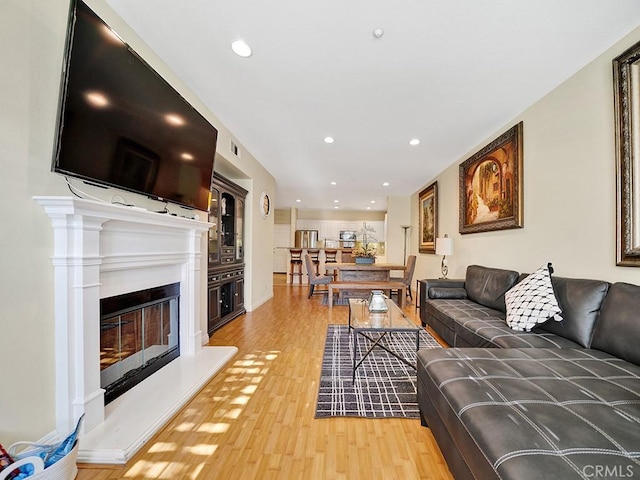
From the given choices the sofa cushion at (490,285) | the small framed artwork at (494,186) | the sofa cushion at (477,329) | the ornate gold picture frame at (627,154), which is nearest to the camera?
the ornate gold picture frame at (627,154)

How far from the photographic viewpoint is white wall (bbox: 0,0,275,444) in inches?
47.2

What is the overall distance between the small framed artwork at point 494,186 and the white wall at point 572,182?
0.11 m

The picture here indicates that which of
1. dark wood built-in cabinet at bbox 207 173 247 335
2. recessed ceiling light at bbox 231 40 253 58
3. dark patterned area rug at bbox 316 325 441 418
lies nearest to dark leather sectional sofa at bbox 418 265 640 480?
dark patterned area rug at bbox 316 325 441 418

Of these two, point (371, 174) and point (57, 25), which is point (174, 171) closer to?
point (57, 25)

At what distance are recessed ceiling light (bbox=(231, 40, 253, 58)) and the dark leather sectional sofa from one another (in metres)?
2.48

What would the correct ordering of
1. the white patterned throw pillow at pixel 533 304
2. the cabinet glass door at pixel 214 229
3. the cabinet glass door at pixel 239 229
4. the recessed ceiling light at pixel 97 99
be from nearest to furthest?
1. the recessed ceiling light at pixel 97 99
2. the white patterned throw pillow at pixel 533 304
3. the cabinet glass door at pixel 214 229
4. the cabinet glass door at pixel 239 229

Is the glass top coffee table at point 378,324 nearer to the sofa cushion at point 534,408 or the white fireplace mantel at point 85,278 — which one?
the sofa cushion at point 534,408

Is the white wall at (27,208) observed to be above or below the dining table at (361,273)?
above

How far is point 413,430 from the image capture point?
1.64 meters

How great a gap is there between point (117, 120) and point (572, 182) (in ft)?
11.5

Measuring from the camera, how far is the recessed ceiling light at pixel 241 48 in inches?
76.1

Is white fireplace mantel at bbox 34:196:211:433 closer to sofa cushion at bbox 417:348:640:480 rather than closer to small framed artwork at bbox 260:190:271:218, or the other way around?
sofa cushion at bbox 417:348:640:480

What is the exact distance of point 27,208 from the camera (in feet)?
4.23

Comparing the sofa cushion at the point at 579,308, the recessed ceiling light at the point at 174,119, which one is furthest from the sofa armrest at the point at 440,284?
the recessed ceiling light at the point at 174,119
